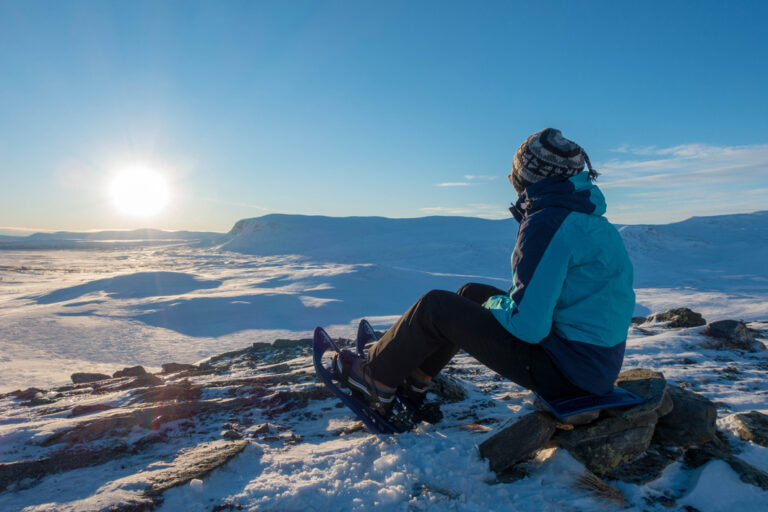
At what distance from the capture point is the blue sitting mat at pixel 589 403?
185cm

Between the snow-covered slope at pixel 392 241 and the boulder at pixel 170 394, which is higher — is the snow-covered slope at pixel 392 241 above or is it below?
above

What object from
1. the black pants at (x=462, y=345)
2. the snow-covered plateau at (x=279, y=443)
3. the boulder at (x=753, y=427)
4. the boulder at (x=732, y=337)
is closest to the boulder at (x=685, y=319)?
the snow-covered plateau at (x=279, y=443)

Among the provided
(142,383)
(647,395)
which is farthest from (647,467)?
(142,383)

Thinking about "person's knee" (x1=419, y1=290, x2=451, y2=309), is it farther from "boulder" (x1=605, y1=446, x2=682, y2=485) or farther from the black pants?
"boulder" (x1=605, y1=446, x2=682, y2=485)

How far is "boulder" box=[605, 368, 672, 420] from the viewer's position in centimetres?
191

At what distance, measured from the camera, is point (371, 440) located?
2.25 metres

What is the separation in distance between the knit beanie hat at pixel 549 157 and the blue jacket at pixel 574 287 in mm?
130

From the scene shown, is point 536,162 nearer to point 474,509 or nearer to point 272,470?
point 474,509

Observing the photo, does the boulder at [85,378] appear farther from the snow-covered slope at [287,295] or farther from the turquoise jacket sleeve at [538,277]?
the turquoise jacket sleeve at [538,277]

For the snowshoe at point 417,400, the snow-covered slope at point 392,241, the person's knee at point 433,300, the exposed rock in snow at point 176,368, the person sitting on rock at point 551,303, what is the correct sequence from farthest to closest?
the snow-covered slope at point 392,241 → the exposed rock in snow at point 176,368 → the snowshoe at point 417,400 → the person's knee at point 433,300 → the person sitting on rock at point 551,303

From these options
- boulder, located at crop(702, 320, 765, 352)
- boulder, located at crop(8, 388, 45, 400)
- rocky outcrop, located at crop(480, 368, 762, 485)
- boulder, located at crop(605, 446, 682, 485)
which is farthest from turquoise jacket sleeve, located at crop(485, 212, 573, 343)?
boulder, located at crop(8, 388, 45, 400)

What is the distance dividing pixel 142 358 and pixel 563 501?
938 cm

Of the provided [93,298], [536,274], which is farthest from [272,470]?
[93,298]

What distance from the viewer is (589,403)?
187cm
